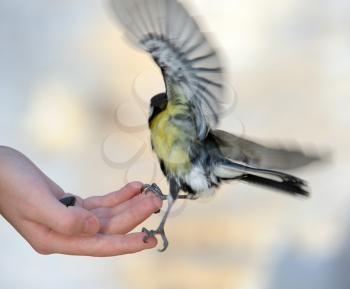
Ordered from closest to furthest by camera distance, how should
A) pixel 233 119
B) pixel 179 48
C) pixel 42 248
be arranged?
pixel 179 48 < pixel 42 248 < pixel 233 119

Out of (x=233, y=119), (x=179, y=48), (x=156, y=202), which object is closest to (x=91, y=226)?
(x=156, y=202)

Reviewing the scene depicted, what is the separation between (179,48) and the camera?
730 millimetres

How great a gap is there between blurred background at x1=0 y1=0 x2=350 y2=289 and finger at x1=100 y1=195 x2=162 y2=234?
2.46 feet

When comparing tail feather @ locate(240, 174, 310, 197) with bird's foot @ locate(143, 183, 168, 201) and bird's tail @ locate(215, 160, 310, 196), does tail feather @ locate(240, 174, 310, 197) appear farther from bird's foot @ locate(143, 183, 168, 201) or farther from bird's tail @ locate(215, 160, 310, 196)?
bird's foot @ locate(143, 183, 168, 201)

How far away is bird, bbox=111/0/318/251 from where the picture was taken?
0.71 m

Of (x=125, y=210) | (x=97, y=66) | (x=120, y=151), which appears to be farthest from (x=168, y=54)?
(x=97, y=66)

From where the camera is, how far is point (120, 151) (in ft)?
4.78

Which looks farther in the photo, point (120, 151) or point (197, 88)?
point (120, 151)

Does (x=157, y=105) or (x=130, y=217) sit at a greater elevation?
(x=157, y=105)

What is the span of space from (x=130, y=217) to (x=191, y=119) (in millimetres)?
169

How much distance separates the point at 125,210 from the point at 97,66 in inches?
33.1

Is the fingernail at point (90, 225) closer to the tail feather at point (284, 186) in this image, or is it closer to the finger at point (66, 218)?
the finger at point (66, 218)

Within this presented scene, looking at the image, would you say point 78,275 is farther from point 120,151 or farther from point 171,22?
point 171,22

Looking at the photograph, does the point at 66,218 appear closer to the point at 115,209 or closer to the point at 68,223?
the point at 68,223
